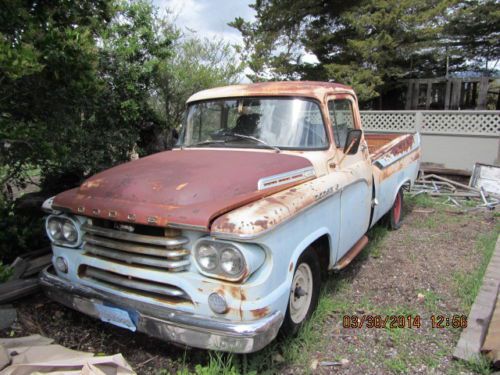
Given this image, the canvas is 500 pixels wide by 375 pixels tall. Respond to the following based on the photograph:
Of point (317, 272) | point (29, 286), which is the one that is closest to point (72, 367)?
point (29, 286)

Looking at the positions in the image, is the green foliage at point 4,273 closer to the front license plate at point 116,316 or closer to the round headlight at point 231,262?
the front license plate at point 116,316

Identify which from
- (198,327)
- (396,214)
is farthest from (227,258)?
(396,214)

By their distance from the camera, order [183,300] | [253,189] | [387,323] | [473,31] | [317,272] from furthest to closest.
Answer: [473,31]
[387,323]
[317,272]
[253,189]
[183,300]

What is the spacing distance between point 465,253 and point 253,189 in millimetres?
3533

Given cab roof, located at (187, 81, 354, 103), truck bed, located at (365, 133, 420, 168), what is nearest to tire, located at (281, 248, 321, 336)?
cab roof, located at (187, 81, 354, 103)

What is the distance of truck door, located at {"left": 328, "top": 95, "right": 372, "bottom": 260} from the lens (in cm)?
347

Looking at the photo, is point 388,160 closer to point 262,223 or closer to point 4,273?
point 262,223

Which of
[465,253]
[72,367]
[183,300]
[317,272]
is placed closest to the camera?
[72,367]

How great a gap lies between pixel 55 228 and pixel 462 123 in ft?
34.2

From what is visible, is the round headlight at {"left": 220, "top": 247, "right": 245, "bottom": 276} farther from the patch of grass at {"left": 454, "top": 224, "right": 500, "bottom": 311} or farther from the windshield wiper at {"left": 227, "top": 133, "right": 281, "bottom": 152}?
the patch of grass at {"left": 454, "top": 224, "right": 500, "bottom": 311}

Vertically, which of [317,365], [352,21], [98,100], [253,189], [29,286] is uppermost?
[352,21]

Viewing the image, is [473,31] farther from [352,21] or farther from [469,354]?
[469,354]

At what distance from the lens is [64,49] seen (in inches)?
138

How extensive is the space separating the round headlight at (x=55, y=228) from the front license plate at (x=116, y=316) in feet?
2.25
